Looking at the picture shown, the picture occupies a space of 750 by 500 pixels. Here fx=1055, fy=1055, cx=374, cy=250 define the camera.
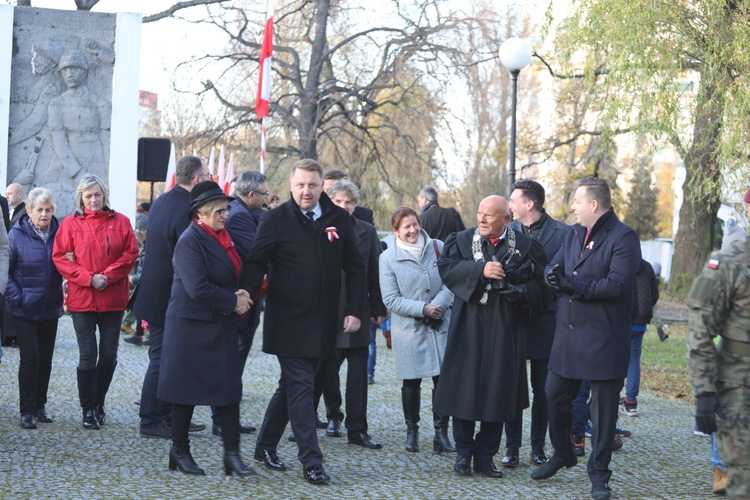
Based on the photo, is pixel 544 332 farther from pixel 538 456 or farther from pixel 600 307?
pixel 600 307

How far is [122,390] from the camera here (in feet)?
35.4

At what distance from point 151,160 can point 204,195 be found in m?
12.4

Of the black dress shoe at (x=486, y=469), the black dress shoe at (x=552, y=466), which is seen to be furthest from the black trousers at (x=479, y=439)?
the black dress shoe at (x=552, y=466)

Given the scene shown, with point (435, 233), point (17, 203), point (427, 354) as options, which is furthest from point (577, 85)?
point (427, 354)

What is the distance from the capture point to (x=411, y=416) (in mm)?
8234

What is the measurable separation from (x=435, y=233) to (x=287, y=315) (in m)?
4.70

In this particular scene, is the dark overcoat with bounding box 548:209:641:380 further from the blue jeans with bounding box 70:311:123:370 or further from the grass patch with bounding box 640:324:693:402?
the grass patch with bounding box 640:324:693:402

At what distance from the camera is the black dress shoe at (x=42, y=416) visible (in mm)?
8758

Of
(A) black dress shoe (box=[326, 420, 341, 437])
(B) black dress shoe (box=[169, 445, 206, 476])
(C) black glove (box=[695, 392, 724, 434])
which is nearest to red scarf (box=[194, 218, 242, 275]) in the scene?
(B) black dress shoe (box=[169, 445, 206, 476])

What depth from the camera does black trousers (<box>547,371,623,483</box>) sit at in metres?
6.74

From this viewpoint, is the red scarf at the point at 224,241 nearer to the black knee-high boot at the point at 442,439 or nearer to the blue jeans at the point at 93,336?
the blue jeans at the point at 93,336

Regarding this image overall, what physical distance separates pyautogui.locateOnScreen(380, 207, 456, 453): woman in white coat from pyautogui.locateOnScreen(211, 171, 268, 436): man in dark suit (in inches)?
42.6

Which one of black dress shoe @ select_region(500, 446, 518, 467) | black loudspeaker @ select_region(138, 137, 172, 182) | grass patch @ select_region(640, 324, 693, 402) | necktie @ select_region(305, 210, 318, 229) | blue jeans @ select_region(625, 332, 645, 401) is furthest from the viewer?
black loudspeaker @ select_region(138, 137, 172, 182)

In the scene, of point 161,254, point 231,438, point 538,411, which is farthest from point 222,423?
point 538,411
